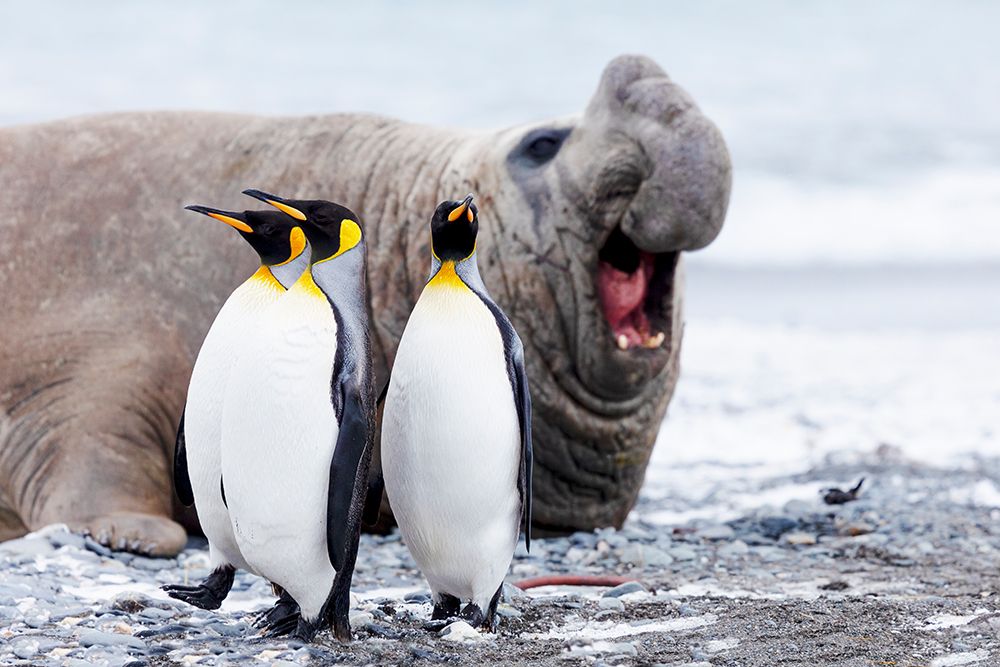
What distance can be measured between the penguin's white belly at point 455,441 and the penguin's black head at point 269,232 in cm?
41

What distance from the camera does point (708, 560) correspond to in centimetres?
586

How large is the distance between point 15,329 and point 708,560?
3.25m

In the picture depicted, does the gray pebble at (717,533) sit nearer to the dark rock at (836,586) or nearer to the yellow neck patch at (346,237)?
the dark rock at (836,586)

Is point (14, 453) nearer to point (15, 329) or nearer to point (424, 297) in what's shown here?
point (15, 329)

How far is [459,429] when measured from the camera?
13.0ft

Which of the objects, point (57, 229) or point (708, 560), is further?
point (57, 229)

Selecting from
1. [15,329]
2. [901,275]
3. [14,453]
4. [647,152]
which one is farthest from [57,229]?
[901,275]

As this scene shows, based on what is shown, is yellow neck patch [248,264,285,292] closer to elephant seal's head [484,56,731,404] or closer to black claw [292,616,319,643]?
black claw [292,616,319,643]

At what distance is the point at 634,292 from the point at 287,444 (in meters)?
2.68

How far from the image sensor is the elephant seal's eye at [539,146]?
20.4 feet

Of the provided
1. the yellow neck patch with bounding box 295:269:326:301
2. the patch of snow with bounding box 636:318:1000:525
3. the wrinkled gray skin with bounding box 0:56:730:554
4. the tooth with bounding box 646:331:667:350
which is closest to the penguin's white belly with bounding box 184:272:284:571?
the yellow neck patch with bounding box 295:269:326:301

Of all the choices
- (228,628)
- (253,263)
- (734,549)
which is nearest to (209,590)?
(228,628)

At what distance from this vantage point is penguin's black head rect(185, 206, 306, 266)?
3.92 meters

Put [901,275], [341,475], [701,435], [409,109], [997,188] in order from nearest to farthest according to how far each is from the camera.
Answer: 1. [341,475]
2. [701,435]
3. [901,275]
4. [997,188]
5. [409,109]
